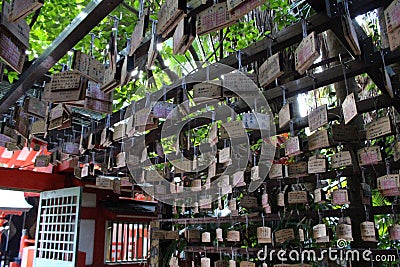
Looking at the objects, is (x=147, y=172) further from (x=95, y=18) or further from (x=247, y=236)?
(x=95, y=18)

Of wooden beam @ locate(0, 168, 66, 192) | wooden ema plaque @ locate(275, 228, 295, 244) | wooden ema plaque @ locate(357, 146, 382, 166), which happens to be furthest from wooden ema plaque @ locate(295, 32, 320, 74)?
wooden beam @ locate(0, 168, 66, 192)

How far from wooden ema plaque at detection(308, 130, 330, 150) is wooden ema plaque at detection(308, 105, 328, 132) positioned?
262mm

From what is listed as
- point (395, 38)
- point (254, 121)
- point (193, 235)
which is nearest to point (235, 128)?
point (254, 121)

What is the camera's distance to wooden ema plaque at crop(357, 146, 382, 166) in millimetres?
2236

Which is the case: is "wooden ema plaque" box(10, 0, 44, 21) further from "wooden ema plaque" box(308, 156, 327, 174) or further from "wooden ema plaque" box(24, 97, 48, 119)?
"wooden ema plaque" box(308, 156, 327, 174)

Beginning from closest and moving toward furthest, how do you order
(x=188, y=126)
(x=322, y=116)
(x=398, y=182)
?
(x=322, y=116)
(x=398, y=182)
(x=188, y=126)

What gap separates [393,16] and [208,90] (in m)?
0.95

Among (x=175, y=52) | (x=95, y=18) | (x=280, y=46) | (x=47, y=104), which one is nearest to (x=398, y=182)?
(x=280, y=46)

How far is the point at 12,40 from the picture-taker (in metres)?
1.33

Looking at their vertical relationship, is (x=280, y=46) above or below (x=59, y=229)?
above

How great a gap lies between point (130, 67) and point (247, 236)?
2.87 metres

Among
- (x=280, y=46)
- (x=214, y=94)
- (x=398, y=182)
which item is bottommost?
(x=398, y=182)

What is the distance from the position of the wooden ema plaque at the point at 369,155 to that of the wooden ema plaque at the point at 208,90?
Answer: 3.86ft

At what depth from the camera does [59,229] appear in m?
5.25
